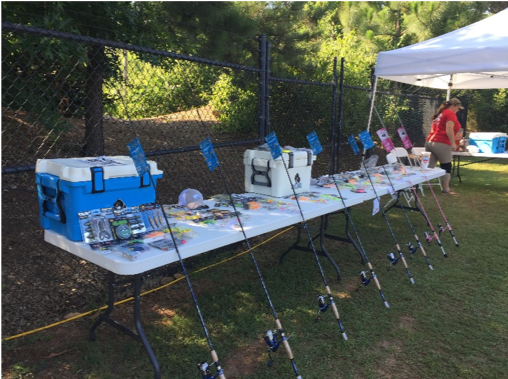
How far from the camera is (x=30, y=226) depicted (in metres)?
4.29

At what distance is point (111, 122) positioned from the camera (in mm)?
7039

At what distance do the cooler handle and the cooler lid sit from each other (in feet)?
0.14

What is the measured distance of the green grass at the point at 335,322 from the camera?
2.58 m

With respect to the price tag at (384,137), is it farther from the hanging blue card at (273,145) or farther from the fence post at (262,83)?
the hanging blue card at (273,145)

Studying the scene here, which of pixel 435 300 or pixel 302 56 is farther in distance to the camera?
pixel 302 56

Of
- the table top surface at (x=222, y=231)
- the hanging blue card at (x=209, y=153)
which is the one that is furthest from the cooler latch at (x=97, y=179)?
the hanging blue card at (x=209, y=153)

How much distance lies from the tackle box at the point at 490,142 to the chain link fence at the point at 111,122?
2.27 metres

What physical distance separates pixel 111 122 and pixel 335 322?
212 inches

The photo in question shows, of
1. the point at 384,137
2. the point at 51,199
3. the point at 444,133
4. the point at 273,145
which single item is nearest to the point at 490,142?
the point at 444,133

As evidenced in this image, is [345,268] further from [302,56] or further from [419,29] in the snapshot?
[419,29]

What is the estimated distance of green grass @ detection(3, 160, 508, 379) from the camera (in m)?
2.58

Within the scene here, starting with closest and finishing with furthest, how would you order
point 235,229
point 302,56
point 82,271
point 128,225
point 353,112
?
point 128,225 → point 235,229 → point 82,271 → point 302,56 → point 353,112

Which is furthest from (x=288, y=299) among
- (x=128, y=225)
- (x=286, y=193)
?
(x=128, y=225)

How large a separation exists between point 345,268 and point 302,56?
4902 mm
